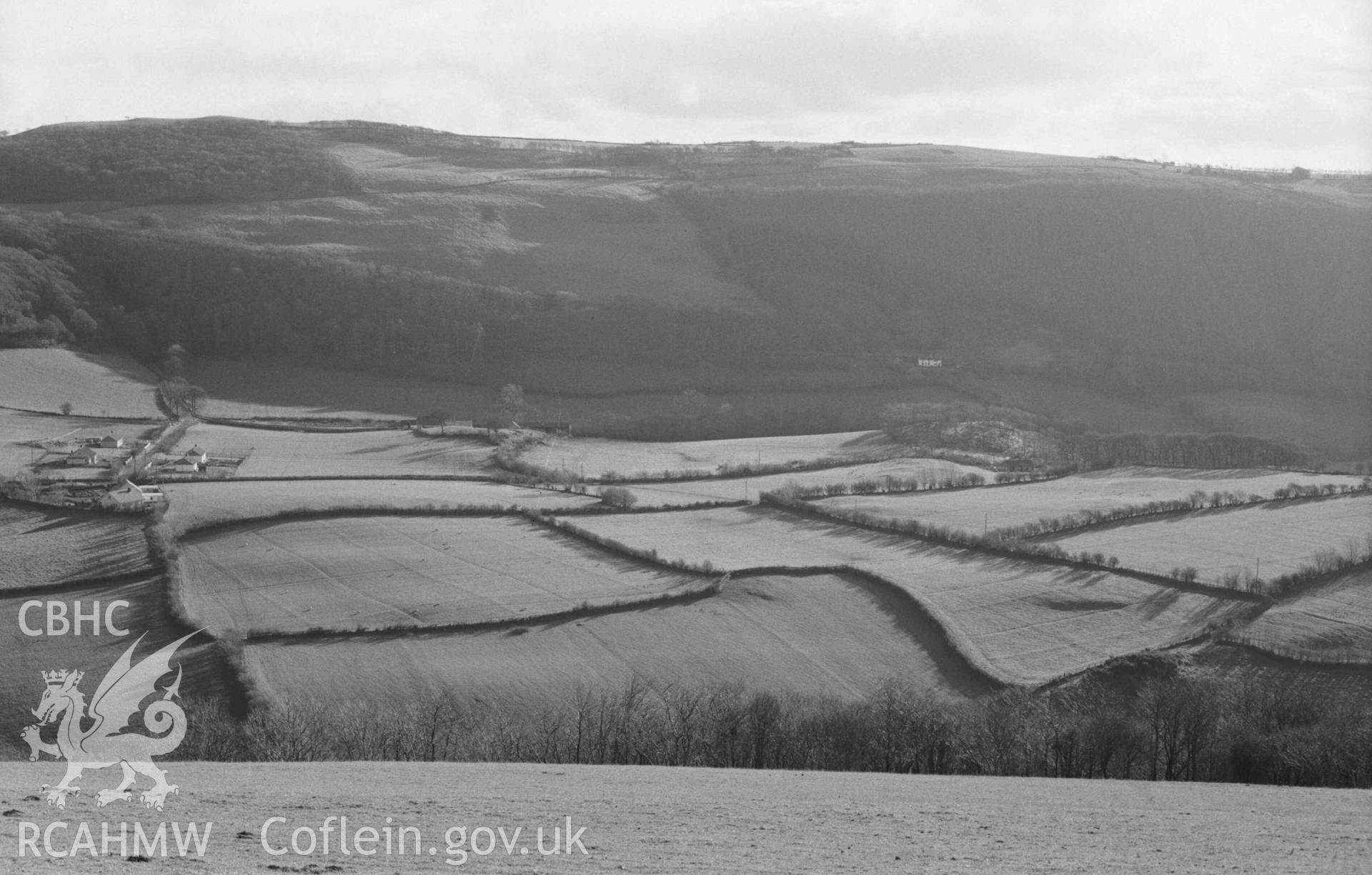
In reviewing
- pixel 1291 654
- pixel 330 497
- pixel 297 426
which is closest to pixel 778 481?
pixel 330 497

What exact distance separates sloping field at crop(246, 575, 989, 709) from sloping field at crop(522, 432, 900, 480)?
33047mm

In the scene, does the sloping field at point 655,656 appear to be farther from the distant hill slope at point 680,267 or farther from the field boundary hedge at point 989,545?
the distant hill slope at point 680,267

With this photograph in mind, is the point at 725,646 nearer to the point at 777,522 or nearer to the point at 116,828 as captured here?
the point at 777,522

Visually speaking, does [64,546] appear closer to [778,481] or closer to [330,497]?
[330,497]

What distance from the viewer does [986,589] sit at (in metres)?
55.3

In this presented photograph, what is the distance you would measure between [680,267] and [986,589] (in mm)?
109729

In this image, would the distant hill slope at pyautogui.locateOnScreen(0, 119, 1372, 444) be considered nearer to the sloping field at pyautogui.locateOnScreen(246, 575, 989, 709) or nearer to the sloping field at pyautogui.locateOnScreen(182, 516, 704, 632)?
the sloping field at pyautogui.locateOnScreen(182, 516, 704, 632)

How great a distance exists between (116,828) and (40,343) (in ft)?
354

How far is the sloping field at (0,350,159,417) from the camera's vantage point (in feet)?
323

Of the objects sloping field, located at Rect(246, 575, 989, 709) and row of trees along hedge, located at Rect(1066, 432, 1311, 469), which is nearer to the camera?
sloping field, located at Rect(246, 575, 989, 709)

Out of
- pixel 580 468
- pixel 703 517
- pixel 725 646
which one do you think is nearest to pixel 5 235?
pixel 580 468

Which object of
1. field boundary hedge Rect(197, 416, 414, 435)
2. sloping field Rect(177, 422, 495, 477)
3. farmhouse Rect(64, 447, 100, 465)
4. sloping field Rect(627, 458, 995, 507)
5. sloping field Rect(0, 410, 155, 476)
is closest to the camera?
farmhouse Rect(64, 447, 100, 465)

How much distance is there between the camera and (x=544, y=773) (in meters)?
27.3

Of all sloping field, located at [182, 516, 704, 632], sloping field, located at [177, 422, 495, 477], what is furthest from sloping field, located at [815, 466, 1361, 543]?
sloping field, located at [177, 422, 495, 477]
